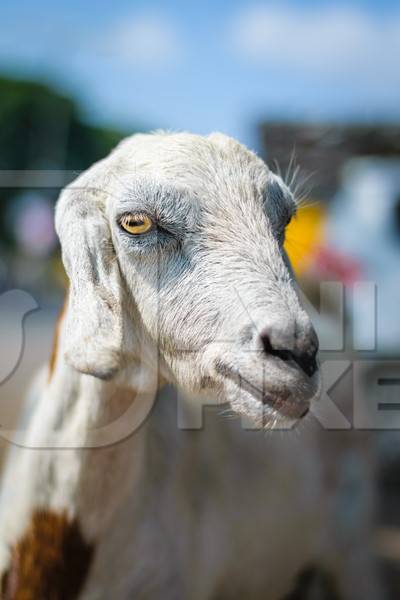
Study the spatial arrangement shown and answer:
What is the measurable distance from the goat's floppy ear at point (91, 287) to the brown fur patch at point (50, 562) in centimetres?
79

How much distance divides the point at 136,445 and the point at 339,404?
2.34 m

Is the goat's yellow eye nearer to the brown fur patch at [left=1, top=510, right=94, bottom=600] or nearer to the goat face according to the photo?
the goat face

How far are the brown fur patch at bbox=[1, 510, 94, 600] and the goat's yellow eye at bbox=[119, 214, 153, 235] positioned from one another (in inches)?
50.3

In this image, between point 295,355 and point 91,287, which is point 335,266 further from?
point 295,355

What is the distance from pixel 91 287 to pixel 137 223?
0.32 m

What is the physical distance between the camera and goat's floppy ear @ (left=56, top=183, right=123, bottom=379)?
288cm

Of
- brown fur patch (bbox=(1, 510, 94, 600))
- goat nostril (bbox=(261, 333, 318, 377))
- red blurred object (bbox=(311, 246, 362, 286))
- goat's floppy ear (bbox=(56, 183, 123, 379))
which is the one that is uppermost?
red blurred object (bbox=(311, 246, 362, 286))

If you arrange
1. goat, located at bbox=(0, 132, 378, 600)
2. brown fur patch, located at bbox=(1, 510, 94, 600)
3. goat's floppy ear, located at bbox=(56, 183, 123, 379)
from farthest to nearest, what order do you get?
brown fur patch, located at bbox=(1, 510, 94, 600) → goat's floppy ear, located at bbox=(56, 183, 123, 379) → goat, located at bbox=(0, 132, 378, 600)

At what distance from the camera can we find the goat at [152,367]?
2.74 metres

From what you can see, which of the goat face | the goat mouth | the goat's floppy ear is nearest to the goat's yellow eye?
the goat face

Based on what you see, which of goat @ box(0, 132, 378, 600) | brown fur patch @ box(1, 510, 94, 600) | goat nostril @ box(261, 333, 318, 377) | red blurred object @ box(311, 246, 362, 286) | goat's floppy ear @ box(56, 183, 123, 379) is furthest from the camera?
red blurred object @ box(311, 246, 362, 286)

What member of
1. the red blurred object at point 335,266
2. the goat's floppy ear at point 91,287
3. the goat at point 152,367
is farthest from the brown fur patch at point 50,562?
the red blurred object at point 335,266

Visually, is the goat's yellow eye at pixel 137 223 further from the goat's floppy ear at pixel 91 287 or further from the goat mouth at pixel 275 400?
the goat mouth at pixel 275 400

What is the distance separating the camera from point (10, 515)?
3340 millimetres
